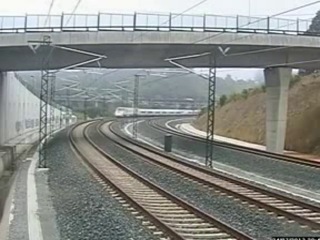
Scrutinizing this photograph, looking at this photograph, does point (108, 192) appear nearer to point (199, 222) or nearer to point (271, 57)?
point (199, 222)

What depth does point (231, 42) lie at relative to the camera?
1510 inches

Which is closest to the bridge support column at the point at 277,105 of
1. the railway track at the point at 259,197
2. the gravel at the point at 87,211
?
the railway track at the point at 259,197

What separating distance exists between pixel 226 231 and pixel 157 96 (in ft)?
421

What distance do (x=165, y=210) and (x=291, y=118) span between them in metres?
35.7

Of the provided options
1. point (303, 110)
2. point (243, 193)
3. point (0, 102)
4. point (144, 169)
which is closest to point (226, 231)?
point (243, 193)

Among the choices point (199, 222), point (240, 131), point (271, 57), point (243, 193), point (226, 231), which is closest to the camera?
point (226, 231)

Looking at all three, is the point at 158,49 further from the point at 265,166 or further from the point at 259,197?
the point at 259,197

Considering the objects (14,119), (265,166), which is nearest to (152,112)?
(14,119)

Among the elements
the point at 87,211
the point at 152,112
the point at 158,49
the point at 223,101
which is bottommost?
the point at 152,112

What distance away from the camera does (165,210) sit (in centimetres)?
1580

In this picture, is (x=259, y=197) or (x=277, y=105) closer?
(x=259, y=197)

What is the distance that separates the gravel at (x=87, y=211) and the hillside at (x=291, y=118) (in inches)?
832

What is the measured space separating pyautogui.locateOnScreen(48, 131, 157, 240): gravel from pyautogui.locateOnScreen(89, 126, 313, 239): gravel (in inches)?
93.8

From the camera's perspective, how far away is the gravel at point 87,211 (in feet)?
43.4
